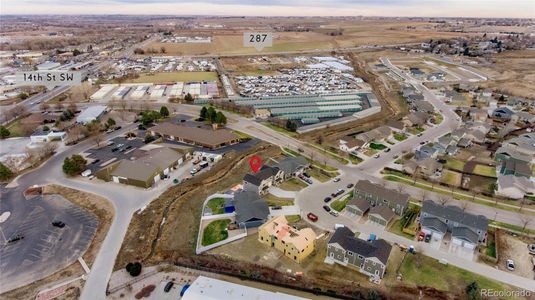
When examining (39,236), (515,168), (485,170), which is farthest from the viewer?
(485,170)

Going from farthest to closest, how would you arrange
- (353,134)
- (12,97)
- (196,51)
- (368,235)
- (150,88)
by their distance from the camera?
(196,51) → (150,88) → (12,97) → (353,134) → (368,235)

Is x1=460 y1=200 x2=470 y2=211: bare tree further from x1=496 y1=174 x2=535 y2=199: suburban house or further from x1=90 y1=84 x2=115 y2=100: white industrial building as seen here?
x1=90 y1=84 x2=115 y2=100: white industrial building

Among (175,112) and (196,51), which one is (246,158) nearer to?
(175,112)

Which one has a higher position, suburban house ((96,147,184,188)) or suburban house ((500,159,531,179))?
suburban house ((500,159,531,179))

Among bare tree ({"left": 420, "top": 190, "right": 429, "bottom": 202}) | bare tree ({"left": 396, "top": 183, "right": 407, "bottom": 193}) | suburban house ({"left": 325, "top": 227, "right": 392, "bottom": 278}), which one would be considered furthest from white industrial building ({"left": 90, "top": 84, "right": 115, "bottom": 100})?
bare tree ({"left": 420, "top": 190, "right": 429, "bottom": 202})

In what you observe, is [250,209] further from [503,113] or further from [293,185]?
[503,113]

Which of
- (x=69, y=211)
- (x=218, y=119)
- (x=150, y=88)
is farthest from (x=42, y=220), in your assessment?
(x=150, y=88)

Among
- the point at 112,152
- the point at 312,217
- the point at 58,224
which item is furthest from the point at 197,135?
the point at 312,217
